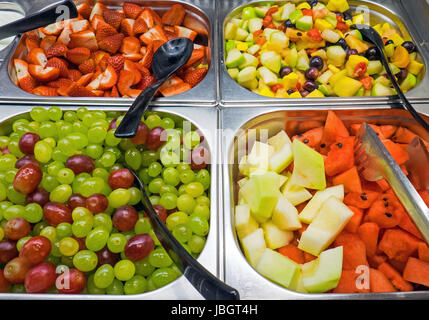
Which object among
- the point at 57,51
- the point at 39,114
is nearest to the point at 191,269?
the point at 39,114

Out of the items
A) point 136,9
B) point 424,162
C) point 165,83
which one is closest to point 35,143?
point 165,83

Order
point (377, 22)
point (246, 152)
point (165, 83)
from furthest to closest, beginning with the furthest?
point (377, 22) < point (165, 83) < point (246, 152)

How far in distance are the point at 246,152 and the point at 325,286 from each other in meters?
0.59

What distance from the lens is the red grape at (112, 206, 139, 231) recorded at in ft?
2.98

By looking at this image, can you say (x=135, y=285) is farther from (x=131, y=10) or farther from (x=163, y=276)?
(x=131, y=10)

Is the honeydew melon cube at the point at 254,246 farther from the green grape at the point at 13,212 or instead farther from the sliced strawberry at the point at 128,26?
the sliced strawberry at the point at 128,26

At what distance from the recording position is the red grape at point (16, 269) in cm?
84

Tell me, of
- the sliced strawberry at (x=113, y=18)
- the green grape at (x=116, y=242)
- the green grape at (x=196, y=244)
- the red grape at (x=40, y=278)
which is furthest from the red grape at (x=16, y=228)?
the sliced strawberry at (x=113, y=18)

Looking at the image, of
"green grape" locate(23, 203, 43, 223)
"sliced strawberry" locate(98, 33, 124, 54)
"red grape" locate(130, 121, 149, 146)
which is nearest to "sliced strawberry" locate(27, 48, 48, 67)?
"sliced strawberry" locate(98, 33, 124, 54)

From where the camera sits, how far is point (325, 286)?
892mm

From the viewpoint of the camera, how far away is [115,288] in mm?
876

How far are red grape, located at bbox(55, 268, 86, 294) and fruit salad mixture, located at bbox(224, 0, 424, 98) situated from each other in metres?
1.00
